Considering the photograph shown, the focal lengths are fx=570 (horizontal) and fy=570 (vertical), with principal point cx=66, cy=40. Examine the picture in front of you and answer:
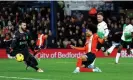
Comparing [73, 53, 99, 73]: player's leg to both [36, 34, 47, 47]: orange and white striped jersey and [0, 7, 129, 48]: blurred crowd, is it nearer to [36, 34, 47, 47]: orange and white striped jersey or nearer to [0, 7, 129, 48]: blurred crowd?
[36, 34, 47, 47]: orange and white striped jersey

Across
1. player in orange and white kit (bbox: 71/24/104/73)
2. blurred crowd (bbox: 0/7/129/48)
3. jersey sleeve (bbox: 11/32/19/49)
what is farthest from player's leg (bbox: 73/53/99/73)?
blurred crowd (bbox: 0/7/129/48)

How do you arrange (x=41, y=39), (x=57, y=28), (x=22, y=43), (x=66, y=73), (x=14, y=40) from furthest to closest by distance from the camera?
(x=57, y=28) → (x=41, y=39) → (x=22, y=43) → (x=14, y=40) → (x=66, y=73)

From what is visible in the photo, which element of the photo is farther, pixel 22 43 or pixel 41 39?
pixel 41 39

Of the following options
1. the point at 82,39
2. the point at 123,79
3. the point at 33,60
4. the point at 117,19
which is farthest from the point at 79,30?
the point at 123,79

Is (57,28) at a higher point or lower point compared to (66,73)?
lower

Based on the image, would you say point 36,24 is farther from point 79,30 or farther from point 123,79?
point 123,79

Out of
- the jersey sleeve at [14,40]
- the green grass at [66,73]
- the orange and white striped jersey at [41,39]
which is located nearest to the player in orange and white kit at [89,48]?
the green grass at [66,73]

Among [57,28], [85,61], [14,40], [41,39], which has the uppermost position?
[14,40]

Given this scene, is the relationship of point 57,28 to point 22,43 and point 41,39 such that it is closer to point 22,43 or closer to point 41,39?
point 41,39

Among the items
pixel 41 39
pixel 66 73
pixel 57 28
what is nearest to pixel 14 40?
pixel 66 73

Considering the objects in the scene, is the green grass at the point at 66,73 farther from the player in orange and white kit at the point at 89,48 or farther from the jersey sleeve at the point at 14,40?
the jersey sleeve at the point at 14,40

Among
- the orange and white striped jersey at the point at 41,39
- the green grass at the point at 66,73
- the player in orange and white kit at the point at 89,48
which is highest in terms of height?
the player in orange and white kit at the point at 89,48

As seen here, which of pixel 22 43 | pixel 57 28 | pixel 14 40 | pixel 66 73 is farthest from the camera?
pixel 57 28

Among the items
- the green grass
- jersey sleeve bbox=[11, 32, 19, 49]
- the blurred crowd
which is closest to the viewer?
the green grass
